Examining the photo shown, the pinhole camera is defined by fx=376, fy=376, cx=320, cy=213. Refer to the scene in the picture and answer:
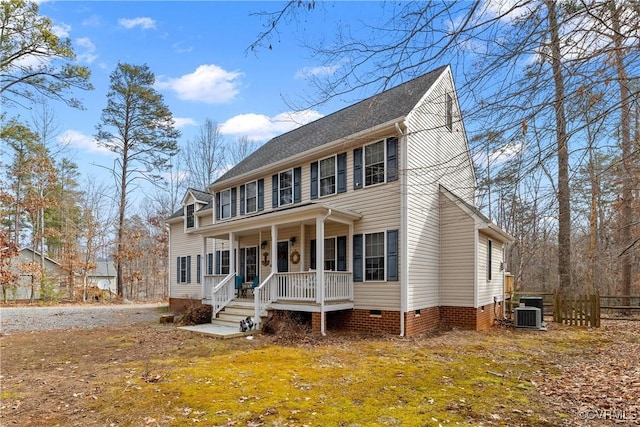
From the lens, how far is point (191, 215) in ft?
62.7

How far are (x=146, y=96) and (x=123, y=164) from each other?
5324 mm

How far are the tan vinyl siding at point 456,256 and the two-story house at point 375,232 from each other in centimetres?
3

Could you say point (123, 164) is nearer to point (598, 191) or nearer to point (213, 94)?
point (213, 94)

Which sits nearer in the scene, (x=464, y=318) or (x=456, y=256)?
(x=464, y=318)

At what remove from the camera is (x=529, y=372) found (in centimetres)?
671

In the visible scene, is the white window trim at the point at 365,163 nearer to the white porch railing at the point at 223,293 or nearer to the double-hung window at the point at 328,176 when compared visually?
the double-hung window at the point at 328,176

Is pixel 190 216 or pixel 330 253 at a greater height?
pixel 190 216

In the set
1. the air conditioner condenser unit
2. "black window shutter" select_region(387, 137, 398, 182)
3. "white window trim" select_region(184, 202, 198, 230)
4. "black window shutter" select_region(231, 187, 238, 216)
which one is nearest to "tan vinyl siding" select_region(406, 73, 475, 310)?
"black window shutter" select_region(387, 137, 398, 182)

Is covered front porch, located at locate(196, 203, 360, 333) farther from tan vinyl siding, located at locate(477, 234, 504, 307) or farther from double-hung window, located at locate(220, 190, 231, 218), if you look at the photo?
tan vinyl siding, located at locate(477, 234, 504, 307)

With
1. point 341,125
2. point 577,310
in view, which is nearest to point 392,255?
point 341,125

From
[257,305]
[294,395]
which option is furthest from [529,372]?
[257,305]

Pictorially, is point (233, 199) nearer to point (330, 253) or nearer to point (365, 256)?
point (330, 253)

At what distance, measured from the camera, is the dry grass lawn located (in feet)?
15.0

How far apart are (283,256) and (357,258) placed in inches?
138
